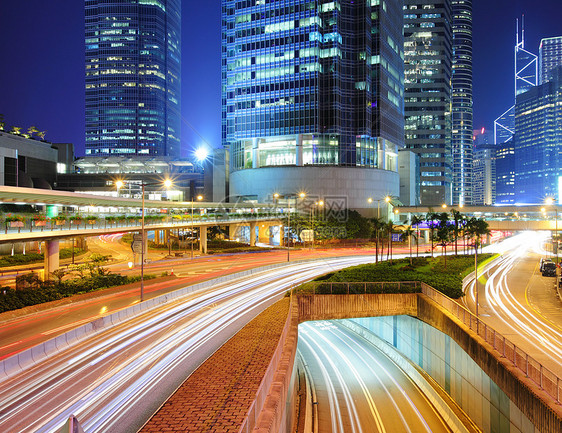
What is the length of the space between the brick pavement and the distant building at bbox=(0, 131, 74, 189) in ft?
235

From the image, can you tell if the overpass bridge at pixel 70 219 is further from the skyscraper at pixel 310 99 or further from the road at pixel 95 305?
the skyscraper at pixel 310 99

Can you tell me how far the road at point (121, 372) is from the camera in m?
12.6

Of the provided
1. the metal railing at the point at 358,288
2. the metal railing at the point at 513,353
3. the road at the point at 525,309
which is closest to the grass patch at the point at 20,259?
the metal railing at the point at 358,288

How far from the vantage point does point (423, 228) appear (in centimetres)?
9119

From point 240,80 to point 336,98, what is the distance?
2604 cm

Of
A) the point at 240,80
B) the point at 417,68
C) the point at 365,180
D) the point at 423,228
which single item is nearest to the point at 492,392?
the point at 423,228

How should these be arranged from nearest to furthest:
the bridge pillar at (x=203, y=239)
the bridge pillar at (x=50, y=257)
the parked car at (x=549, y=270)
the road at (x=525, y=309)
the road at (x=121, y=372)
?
the road at (x=121, y=372)
the road at (x=525, y=309)
the bridge pillar at (x=50, y=257)
the parked car at (x=549, y=270)
the bridge pillar at (x=203, y=239)

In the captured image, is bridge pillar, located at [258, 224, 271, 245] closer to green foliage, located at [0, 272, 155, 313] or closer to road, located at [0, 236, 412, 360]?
road, located at [0, 236, 412, 360]

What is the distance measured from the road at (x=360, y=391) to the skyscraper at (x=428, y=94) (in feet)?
426

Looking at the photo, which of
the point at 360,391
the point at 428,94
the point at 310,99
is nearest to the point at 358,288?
the point at 360,391

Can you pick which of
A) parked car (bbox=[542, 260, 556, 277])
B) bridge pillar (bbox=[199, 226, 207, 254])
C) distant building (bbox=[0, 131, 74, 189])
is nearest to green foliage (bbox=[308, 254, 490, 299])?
parked car (bbox=[542, 260, 556, 277])

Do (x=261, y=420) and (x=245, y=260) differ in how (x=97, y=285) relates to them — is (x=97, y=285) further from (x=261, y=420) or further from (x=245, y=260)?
(x=261, y=420)

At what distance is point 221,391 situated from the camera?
1410 cm

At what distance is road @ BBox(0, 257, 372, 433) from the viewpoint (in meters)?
12.6
